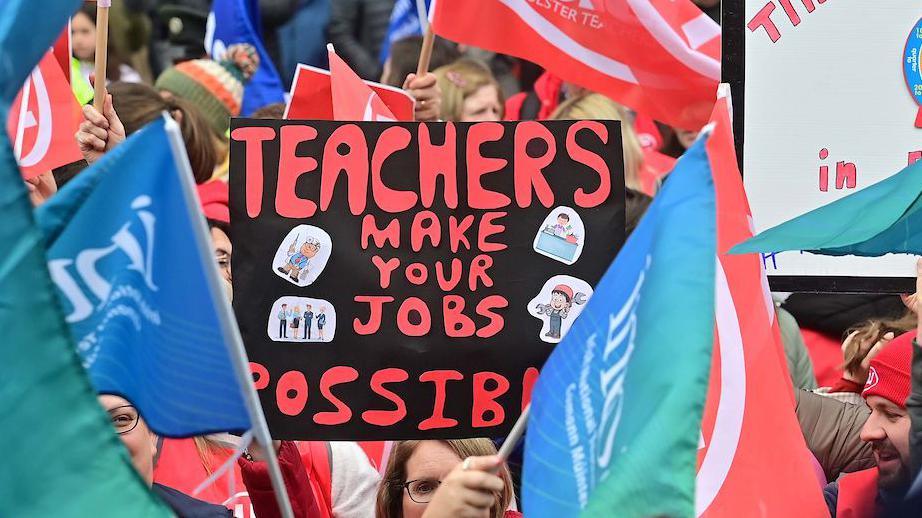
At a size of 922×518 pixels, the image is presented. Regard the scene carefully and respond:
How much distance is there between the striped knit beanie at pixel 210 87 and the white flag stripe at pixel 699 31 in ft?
8.24

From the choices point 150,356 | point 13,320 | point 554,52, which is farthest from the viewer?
point 554,52

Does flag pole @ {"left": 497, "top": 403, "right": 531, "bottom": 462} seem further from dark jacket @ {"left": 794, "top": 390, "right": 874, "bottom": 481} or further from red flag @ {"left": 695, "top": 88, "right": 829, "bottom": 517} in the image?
dark jacket @ {"left": 794, "top": 390, "right": 874, "bottom": 481}

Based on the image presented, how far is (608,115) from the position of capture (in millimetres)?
6156

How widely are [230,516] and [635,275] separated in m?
1.22

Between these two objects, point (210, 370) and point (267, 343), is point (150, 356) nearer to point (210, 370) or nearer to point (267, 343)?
point (210, 370)

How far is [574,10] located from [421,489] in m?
1.71

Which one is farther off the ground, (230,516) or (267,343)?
(267,343)

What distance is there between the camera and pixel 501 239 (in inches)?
138

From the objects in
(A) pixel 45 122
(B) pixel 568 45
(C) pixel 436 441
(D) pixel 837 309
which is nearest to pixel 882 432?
(C) pixel 436 441

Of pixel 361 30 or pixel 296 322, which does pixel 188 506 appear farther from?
pixel 361 30

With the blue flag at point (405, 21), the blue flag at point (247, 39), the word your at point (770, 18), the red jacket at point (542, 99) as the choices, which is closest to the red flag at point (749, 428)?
the word your at point (770, 18)

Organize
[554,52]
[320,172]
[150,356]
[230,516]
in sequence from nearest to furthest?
1. [150,356]
2. [230,516]
3. [320,172]
4. [554,52]

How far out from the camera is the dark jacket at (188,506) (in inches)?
126

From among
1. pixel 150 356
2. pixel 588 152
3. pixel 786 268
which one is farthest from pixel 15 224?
pixel 786 268
